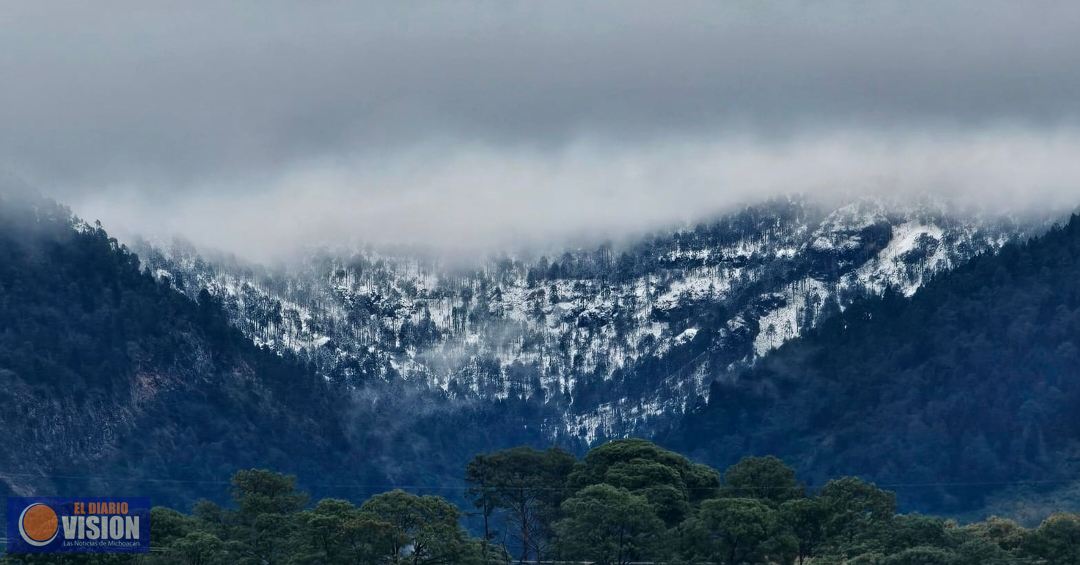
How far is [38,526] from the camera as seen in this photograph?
158 m

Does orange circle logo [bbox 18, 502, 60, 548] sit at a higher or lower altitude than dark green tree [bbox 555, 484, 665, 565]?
higher

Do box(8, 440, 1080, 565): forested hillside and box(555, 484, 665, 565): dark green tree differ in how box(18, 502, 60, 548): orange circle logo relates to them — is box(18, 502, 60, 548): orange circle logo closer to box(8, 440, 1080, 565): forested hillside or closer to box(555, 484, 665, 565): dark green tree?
box(8, 440, 1080, 565): forested hillside

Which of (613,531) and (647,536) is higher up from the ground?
(613,531)

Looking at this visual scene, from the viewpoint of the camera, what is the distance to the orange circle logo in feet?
516

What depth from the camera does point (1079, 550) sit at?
575ft

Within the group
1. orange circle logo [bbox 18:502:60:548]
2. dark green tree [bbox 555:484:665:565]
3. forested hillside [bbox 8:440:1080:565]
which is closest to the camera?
orange circle logo [bbox 18:502:60:548]

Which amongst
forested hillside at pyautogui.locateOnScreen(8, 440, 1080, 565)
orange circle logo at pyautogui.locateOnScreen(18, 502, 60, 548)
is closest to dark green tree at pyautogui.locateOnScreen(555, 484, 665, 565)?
forested hillside at pyautogui.locateOnScreen(8, 440, 1080, 565)

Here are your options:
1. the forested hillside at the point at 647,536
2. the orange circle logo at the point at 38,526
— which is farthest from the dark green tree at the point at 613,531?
the orange circle logo at the point at 38,526

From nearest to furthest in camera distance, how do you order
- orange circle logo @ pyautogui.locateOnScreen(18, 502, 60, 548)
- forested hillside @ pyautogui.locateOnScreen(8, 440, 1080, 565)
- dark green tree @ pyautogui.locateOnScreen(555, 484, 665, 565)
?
orange circle logo @ pyautogui.locateOnScreen(18, 502, 60, 548)
forested hillside @ pyautogui.locateOnScreen(8, 440, 1080, 565)
dark green tree @ pyautogui.locateOnScreen(555, 484, 665, 565)

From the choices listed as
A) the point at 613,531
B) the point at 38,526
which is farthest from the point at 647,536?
the point at 38,526

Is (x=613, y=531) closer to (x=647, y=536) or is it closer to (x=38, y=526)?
(x=647, y=536)

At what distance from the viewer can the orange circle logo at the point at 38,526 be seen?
15712 cm

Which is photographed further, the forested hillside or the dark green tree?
the dark green tree

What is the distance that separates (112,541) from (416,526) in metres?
35.4
